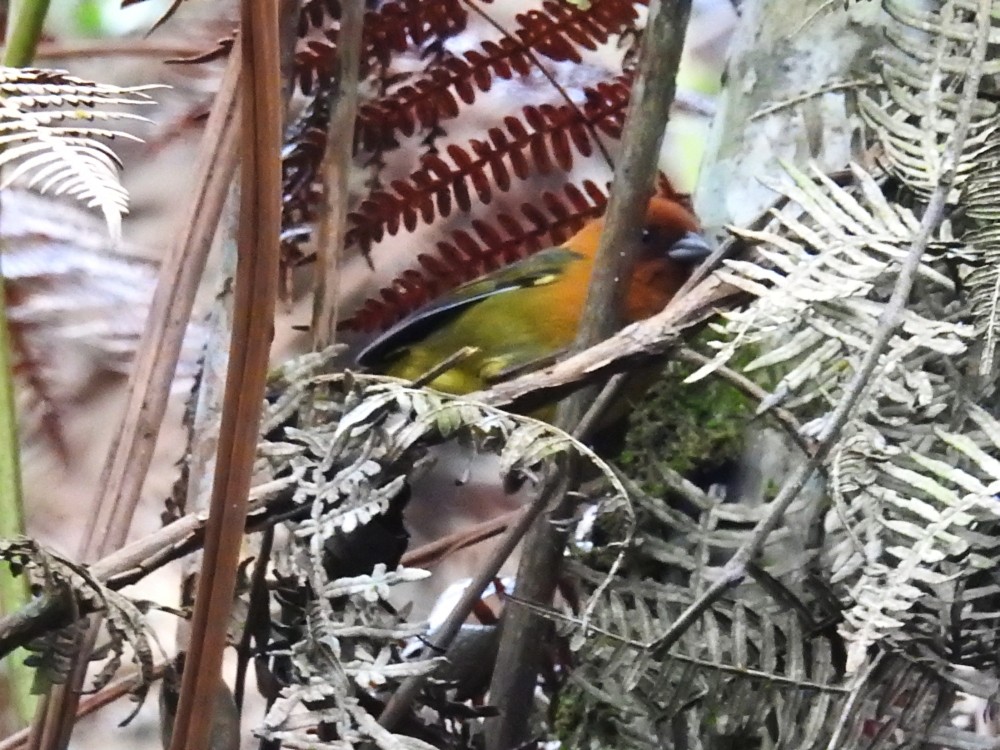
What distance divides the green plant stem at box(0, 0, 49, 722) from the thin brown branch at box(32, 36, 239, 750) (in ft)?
0.45

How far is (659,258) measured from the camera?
1.22 m

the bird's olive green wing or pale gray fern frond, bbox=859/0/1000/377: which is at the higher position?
pale gray fern frond, bbox=859/0/1000/377

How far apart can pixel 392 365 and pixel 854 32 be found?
779 millimetres

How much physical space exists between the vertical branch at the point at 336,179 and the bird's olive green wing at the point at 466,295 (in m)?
0.28

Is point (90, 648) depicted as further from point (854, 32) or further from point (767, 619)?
point (854, 32)

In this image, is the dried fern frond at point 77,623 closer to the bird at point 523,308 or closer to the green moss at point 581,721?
the green moss at point 581,721

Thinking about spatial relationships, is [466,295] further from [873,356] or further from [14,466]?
[873,356]

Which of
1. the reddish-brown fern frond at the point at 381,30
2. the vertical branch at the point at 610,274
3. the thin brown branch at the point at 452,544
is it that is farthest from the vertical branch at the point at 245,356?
the reddish-brown fern frond at the point at 381,30

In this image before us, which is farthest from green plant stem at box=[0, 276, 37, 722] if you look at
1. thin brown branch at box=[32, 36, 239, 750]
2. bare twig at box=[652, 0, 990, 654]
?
bare twig at box=[652, 0, 990, 654]

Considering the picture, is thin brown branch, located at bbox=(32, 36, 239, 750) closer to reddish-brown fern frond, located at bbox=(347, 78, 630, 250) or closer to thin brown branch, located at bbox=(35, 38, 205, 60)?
reddish-brown fern frond, located at bbox=(347, 78, 630, 250)

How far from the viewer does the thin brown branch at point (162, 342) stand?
2.53ft

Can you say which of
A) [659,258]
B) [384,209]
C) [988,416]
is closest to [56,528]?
[384,209]

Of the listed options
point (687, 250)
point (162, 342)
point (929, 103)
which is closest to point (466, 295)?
A: point (687, 250)

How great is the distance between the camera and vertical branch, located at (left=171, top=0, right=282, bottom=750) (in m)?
0.37
